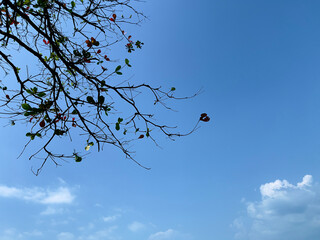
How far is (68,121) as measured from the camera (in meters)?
3.10

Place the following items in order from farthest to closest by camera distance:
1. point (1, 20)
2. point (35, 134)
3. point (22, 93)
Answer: point (1, 20) < point (22, 93) < point (35, 134)

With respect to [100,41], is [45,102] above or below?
below

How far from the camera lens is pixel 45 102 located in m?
2.94

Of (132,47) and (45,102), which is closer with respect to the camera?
(45,102)

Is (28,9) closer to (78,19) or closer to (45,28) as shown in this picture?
(45,28)

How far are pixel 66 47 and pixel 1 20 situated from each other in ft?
2.91

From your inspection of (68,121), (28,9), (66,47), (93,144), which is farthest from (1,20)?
(93,144)

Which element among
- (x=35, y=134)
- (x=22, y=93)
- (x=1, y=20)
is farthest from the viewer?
(x=1, y=20)

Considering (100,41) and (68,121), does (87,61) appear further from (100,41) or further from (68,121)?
(68,121)

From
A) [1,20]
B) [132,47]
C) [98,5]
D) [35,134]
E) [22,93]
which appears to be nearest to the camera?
[35,134]

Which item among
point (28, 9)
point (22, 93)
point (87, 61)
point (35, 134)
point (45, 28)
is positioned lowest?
point (35, 134)

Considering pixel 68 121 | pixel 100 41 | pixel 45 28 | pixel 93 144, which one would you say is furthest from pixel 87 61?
pixel 93 144

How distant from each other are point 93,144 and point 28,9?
7.10ft

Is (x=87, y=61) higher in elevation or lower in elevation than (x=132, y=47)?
lower
